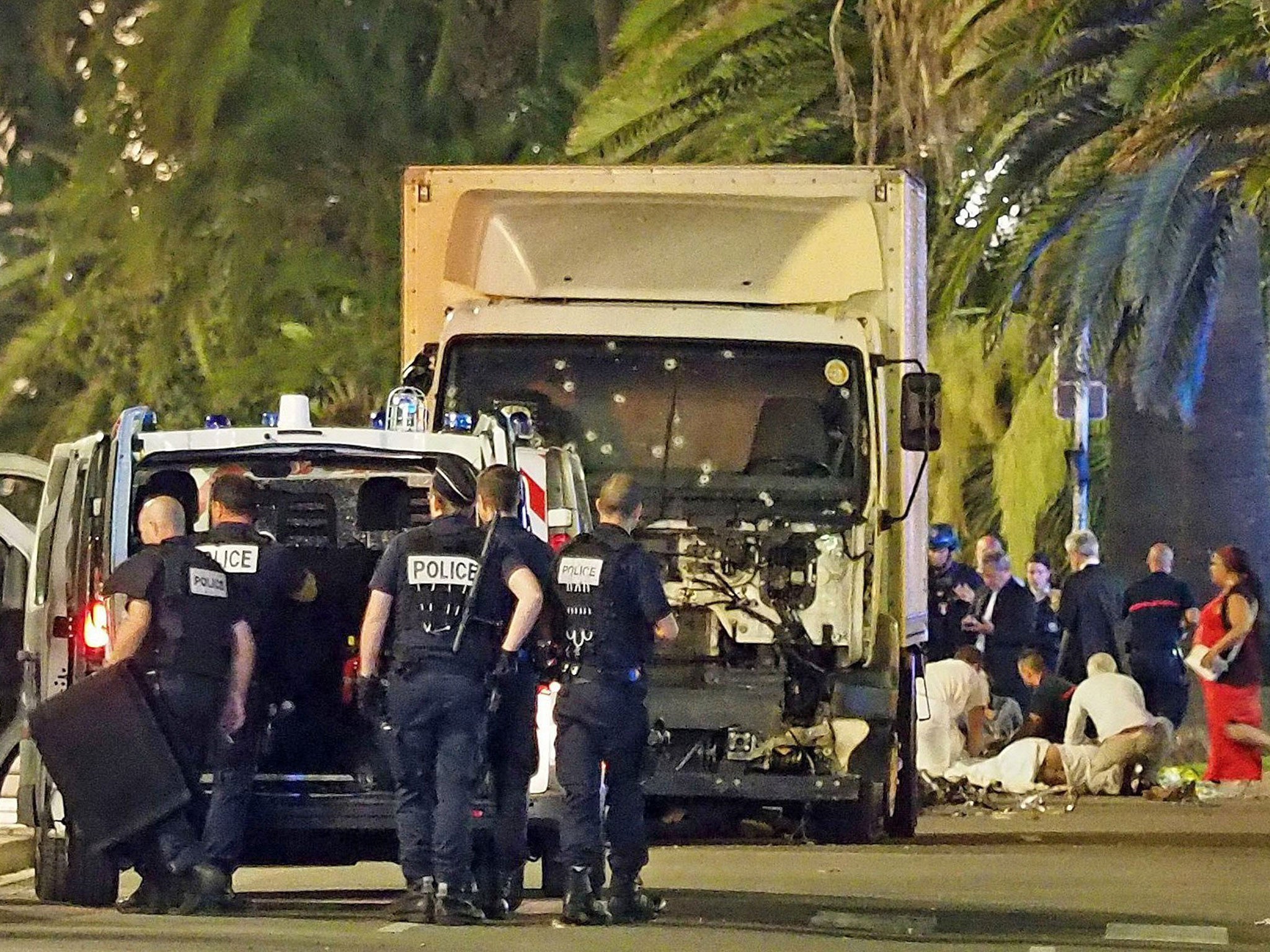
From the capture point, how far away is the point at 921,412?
13.5 metres

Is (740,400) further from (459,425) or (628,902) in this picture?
(628,902)

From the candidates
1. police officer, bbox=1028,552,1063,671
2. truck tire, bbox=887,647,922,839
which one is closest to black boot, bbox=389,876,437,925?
truck tire, bbox=887,647,922,839

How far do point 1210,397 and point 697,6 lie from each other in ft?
15.3

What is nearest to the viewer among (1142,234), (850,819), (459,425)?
(459,425)

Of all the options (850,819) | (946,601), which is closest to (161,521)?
(850,819)

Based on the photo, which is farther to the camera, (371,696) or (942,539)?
(942,539)

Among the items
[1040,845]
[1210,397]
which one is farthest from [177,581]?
[1210,397]

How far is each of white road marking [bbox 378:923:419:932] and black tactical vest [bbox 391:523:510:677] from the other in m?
0.88

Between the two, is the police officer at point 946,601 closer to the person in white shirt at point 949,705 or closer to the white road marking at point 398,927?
the person in white shirt at point 949,705

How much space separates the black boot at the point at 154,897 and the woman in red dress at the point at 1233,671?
778 centimetres

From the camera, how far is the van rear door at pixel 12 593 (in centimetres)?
1162

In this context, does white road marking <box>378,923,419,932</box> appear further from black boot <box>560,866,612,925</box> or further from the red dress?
the red dress

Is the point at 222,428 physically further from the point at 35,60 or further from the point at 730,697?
the point at 35,60

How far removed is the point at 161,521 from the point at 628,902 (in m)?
2.06
